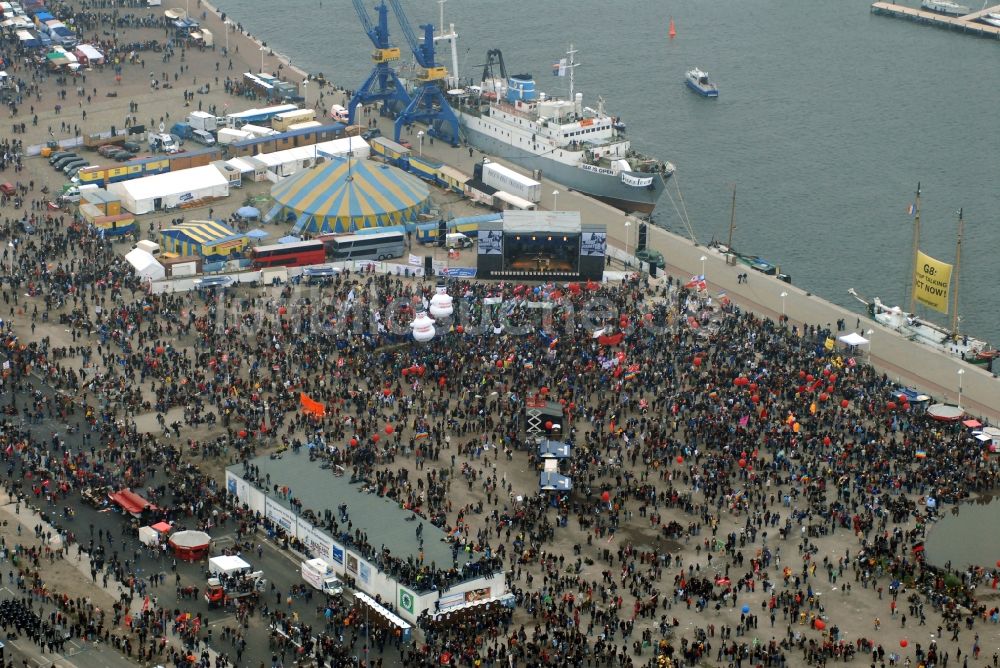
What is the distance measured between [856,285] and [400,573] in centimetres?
5098

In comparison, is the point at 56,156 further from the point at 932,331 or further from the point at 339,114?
the point at 932,331

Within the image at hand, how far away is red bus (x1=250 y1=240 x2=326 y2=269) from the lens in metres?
107

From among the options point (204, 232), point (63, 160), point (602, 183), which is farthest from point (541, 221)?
point (63, 160)

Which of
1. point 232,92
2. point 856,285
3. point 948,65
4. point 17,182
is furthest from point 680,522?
point 948,65

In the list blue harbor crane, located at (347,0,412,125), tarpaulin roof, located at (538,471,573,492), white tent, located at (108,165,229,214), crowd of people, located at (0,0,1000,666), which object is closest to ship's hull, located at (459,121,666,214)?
blue harbor crane, located at (347,0,412,125)

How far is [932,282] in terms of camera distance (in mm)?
102750

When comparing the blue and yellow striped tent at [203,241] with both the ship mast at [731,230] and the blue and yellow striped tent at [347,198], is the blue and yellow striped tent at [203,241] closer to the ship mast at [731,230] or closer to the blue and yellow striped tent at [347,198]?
the blue and yellow striped tent at [347,198]

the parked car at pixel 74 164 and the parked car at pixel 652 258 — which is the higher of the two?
the parked car at pixel 74 164

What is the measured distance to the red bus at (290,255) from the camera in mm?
107250

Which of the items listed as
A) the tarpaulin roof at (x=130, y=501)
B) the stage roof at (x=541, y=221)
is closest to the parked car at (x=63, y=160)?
the stage roof at (x=541, y=221)

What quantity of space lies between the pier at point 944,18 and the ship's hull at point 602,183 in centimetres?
6131

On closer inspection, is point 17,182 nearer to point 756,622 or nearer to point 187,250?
point 187,250

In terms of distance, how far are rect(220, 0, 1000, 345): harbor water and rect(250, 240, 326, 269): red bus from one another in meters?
27.5

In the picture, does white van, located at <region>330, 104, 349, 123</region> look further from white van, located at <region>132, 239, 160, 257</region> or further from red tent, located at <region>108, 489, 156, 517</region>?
red tent, located at <region>108, 489, 156, 517</region>
